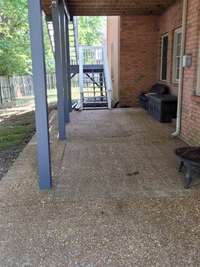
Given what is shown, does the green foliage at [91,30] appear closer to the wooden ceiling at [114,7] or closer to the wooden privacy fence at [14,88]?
the wooden privacy fence at [14,88]

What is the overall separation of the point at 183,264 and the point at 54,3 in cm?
449

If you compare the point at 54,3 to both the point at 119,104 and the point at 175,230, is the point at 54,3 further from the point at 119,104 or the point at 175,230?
the point at 119,104

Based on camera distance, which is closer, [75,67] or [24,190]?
[24,190]

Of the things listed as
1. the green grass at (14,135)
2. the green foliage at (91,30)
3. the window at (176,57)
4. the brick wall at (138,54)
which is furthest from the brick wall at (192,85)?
the green foliage at (91,30)

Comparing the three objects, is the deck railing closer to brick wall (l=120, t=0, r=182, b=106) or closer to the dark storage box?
brick wall (l=120, t=0, r=182, b=106)

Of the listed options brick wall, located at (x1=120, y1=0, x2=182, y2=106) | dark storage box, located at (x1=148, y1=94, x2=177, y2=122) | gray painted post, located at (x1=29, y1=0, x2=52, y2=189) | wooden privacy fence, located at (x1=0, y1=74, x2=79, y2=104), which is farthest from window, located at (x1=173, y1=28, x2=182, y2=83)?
wooden privacy fence, located at (x1=0, y1=74, x2=79, y2=104)

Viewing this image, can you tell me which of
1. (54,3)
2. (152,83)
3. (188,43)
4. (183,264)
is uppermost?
(54,3)

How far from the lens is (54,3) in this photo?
16.0 feet

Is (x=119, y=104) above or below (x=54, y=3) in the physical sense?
below

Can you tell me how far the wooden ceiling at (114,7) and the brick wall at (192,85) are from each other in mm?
2830

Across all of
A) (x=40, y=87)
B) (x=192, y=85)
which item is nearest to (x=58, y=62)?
(x=40, y=87)

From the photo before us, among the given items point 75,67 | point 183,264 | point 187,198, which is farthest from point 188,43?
point 75,67

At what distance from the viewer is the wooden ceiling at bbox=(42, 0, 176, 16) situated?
730cm

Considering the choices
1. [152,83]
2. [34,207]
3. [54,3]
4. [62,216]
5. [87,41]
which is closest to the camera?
[62,216]
